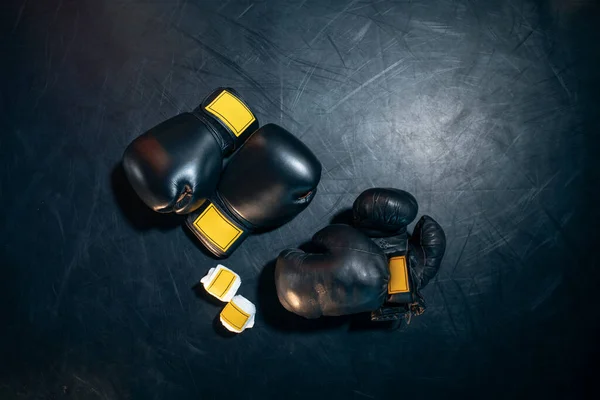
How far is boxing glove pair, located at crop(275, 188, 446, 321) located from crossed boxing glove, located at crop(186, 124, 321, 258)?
0.58 ft

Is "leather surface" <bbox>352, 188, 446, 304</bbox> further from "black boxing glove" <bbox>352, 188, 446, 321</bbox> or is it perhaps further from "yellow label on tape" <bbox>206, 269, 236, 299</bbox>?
"yellow label on tape" <bbox>206, 269, 236, 299</bbox>

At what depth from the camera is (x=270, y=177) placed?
1743mm

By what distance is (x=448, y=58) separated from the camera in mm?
2117

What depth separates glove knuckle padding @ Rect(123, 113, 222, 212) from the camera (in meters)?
1.66

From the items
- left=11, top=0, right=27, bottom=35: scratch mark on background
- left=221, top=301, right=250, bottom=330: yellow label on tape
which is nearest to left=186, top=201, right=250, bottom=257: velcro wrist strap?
left=221, top=301, right=250, bottom=330: yellow label on tape

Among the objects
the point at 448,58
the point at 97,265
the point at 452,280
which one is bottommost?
the point at 97,265

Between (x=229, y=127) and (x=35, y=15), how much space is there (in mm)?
1149

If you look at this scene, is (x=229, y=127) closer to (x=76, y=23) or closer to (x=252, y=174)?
(x=252, y=174)

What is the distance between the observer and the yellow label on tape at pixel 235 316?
6.52ft

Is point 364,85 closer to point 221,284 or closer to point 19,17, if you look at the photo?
point 221,284

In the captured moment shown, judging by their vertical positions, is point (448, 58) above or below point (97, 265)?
above

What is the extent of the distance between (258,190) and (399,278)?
62cm

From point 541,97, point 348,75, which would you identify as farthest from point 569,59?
point 348,75

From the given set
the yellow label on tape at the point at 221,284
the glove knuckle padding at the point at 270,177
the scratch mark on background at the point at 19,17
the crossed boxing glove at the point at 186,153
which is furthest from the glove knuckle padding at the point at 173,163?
the scratch mark on background at the point at 19,17
